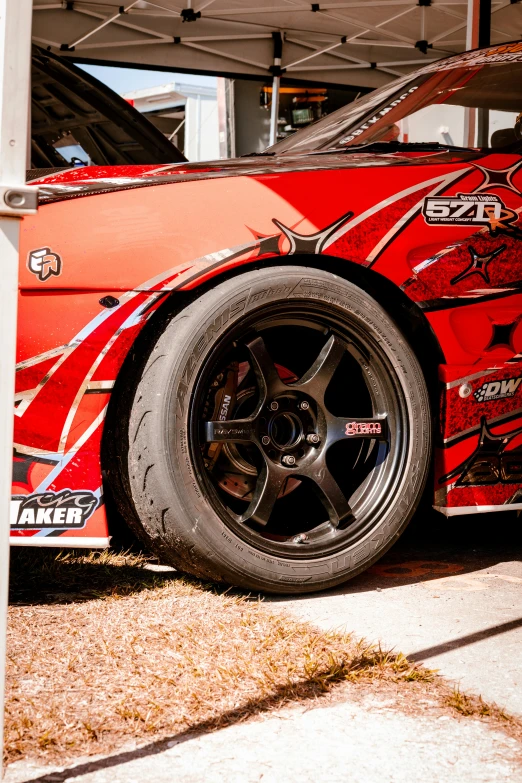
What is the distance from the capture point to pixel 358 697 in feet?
5.80

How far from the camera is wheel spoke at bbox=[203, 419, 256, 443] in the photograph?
234 cm

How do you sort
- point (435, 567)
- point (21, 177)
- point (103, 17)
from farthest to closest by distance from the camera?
point (103, 17)
point (435, 567)
point (21, 177)

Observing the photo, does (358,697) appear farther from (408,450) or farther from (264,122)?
(264,122)

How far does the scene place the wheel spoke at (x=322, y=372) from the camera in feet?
8.13

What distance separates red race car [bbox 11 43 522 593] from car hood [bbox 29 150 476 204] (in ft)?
0.04

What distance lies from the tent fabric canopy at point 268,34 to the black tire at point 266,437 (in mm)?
7095

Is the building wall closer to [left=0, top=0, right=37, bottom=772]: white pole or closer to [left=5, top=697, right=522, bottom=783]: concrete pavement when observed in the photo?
[left=0, top=0, right=37, bottom=772]: white pole

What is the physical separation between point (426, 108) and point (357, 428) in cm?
139

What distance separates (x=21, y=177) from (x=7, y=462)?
471 mm

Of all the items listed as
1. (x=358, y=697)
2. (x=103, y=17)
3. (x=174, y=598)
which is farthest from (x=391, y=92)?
(x=103, y=17)

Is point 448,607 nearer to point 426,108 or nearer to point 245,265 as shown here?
point 245,265

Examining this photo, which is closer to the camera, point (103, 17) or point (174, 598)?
point (174, 598)

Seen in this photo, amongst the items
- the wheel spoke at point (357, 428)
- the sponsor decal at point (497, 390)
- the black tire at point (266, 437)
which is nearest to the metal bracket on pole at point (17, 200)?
the black tire at point (266, 437)

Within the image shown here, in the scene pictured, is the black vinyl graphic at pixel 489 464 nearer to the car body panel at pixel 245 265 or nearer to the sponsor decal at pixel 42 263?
the car body panel at pixel 245 265
